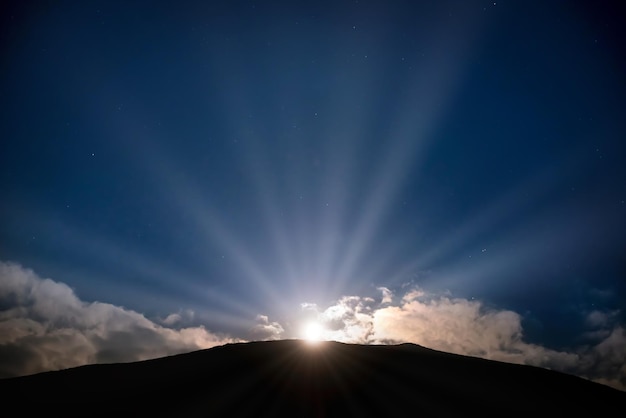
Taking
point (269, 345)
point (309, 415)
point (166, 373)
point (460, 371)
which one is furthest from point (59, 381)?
point (460, 371)

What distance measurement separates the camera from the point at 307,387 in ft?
77.7

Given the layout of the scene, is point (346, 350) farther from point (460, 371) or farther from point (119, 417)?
point (119, 417)

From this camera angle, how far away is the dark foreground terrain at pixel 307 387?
2094cm

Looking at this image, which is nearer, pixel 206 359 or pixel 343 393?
pixel 343 393

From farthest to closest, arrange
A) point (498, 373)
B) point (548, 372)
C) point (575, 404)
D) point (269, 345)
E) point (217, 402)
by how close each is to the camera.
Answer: point (269, 345)
point (548, 372)
point (498, 373)
point (575, 404)
point (217, 402)

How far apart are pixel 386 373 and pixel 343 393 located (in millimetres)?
4848

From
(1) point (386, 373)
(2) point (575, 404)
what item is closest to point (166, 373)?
(1) point (386, 373)

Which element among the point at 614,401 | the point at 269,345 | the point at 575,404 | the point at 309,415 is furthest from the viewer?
the point at 269,345

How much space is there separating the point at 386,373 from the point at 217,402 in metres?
11.4

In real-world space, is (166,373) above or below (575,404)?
above

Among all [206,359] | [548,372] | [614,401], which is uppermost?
[206,359]

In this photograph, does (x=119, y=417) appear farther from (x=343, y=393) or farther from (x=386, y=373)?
(x=386, y=373)

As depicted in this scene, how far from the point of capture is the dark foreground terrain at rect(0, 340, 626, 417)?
2094cm

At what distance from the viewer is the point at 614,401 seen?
1032 inches
